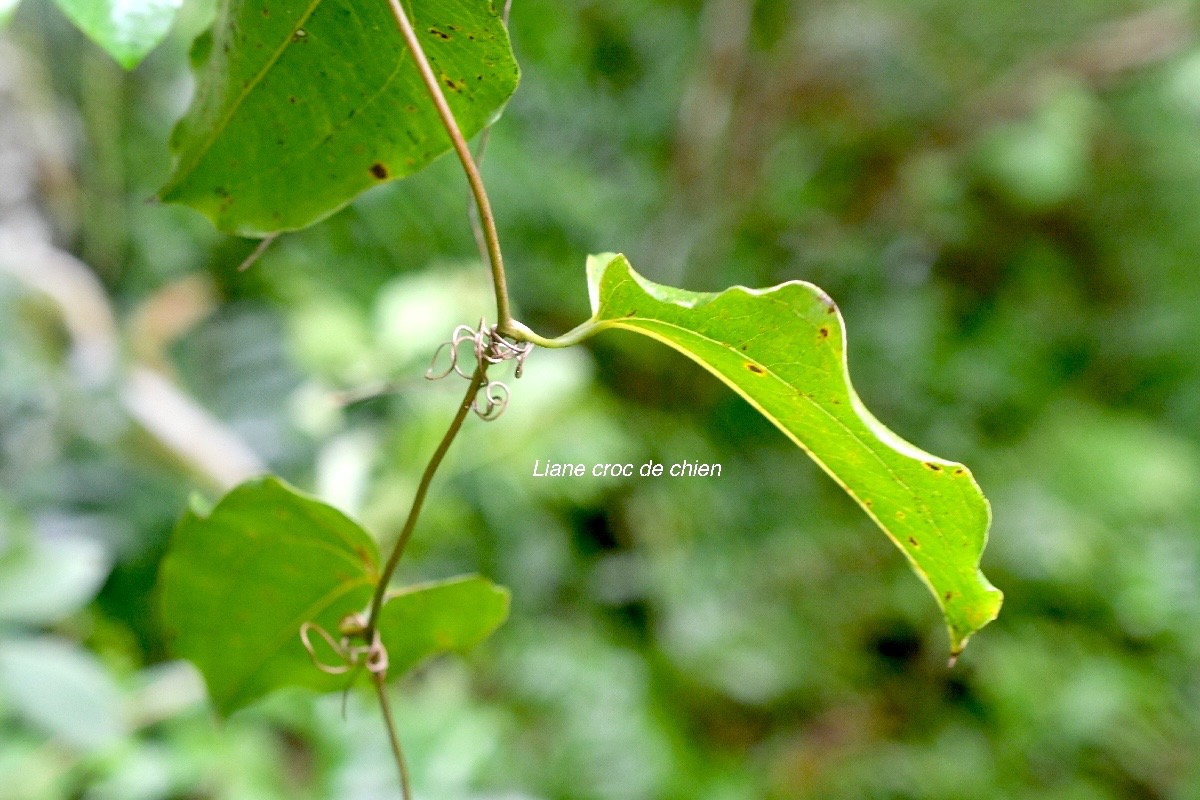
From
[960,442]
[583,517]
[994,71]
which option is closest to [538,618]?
[583,517]

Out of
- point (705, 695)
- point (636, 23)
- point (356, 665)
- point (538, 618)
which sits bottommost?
point (705, 695)

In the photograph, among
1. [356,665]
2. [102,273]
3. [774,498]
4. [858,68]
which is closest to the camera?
[356,665]

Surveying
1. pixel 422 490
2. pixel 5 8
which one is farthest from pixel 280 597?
pixel 5 8

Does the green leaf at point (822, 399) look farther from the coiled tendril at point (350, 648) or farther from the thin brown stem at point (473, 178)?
the coiled tendril at point (350, 648)

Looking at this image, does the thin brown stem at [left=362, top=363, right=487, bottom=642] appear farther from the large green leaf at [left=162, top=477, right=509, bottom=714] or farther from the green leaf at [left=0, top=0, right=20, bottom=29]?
the green leaf at [left=0, top=0, right=20, bottom=29]

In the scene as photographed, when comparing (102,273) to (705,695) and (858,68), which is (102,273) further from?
(858,68)

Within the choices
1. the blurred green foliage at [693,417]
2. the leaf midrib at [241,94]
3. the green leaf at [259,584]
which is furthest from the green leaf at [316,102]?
the blurred green foliage at [693,417]

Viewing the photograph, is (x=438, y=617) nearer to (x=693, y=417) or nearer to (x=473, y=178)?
(x=473, y=178)
